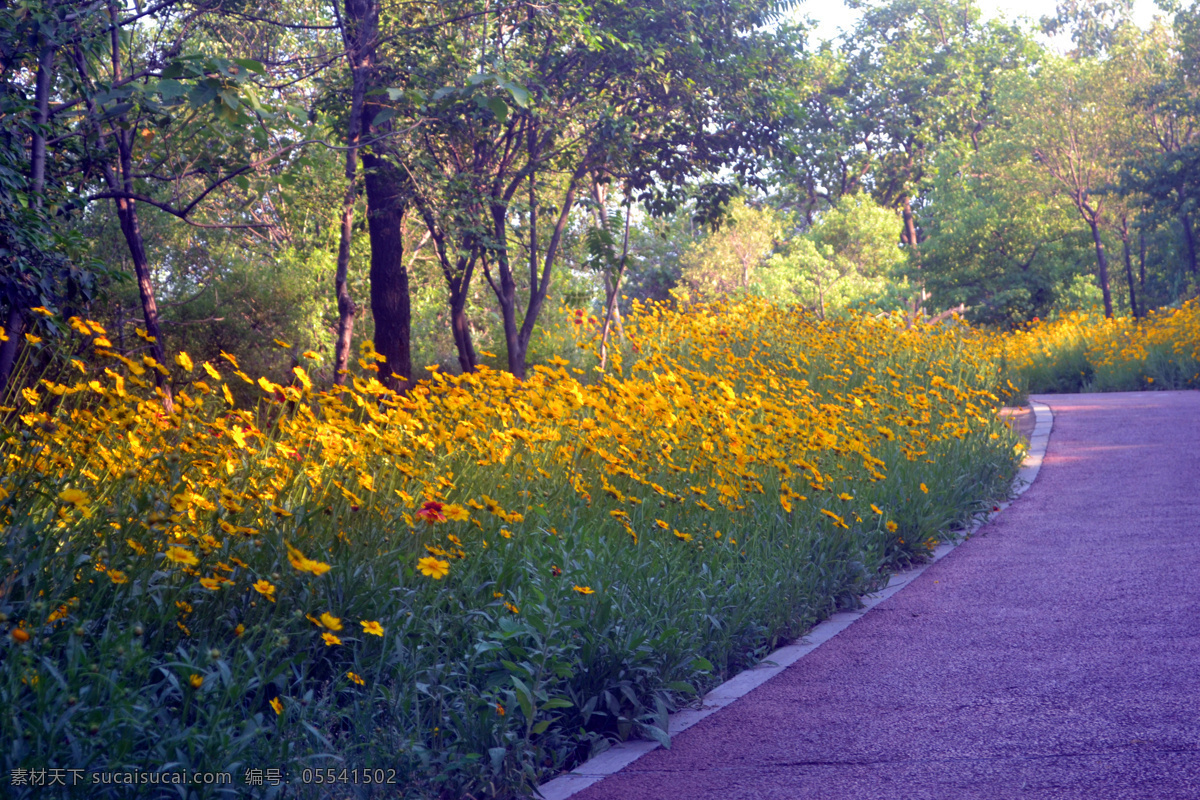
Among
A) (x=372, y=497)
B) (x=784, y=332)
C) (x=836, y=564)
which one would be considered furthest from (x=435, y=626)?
(x=784, y=332)

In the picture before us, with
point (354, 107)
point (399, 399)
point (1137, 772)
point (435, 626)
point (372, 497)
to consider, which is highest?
point (354, 107)

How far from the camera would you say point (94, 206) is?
11867mm

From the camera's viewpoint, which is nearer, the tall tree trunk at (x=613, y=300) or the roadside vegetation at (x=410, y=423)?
the roadside vegetation at (x=410, y=423)

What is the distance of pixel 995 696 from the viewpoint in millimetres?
3689

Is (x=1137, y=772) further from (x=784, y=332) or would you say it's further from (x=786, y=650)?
(x=784, y=332)

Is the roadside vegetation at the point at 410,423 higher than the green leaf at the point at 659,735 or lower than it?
higher

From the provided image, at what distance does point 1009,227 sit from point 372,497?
90.0ft

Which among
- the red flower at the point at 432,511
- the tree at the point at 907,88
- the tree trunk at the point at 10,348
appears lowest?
the red flower at the point at 432,511

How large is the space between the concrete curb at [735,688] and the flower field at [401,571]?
0.23 feet

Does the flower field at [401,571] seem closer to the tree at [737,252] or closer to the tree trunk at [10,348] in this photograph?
the tree trunk at [10,348]

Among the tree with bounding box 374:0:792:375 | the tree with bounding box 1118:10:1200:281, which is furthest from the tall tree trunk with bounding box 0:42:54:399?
the tree with bounding box 1118:10:1200:281

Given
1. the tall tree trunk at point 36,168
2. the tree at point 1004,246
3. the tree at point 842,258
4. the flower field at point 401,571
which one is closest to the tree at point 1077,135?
the tree at point 1004,246

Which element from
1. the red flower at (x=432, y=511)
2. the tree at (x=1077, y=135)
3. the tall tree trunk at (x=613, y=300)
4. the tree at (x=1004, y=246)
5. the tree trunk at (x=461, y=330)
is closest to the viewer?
the red flower at (x=432, y=511)

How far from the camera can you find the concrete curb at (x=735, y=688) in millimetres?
3131
